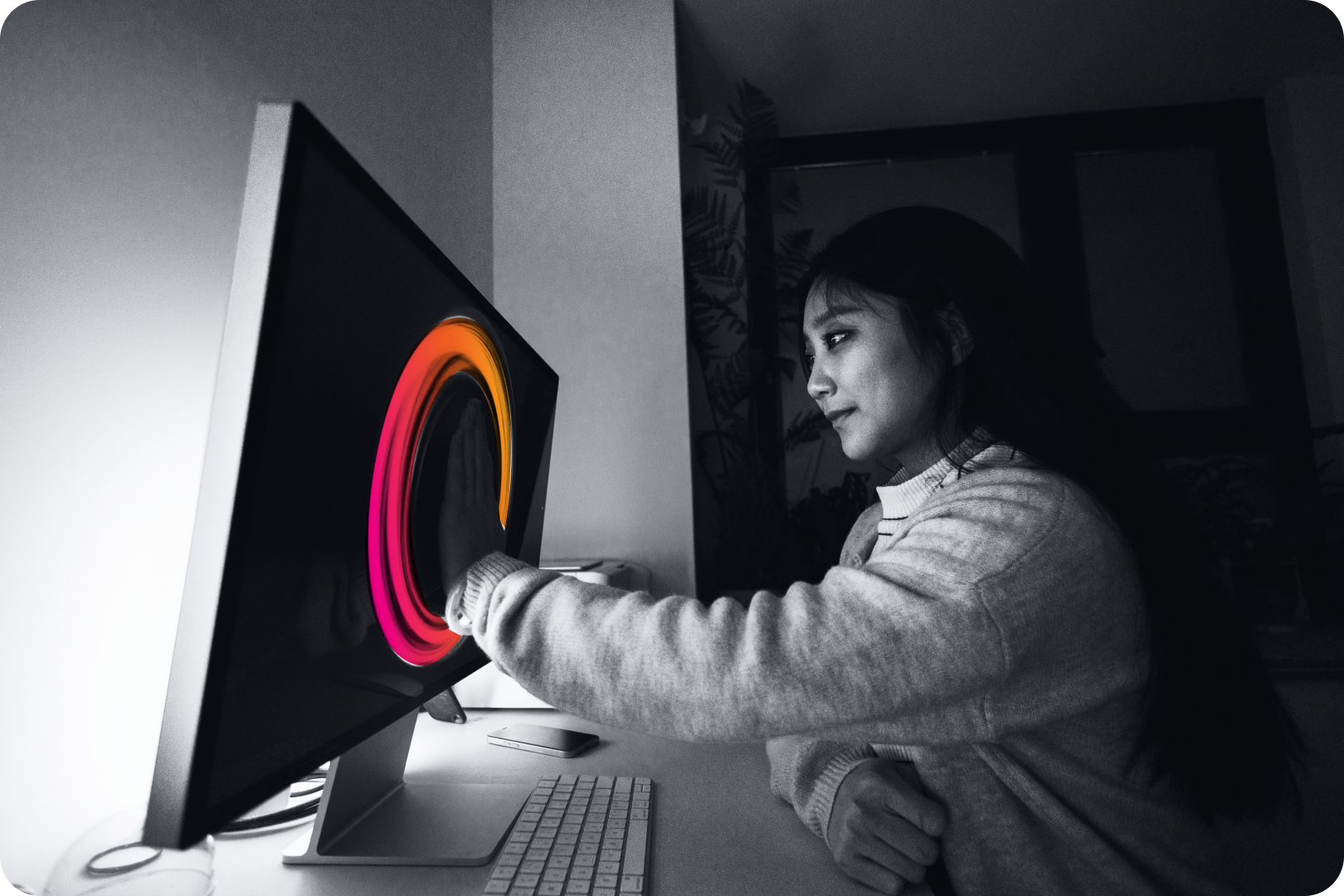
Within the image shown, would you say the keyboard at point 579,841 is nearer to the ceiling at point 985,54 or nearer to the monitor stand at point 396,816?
the monitor stand at point 396,816

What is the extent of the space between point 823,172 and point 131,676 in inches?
109

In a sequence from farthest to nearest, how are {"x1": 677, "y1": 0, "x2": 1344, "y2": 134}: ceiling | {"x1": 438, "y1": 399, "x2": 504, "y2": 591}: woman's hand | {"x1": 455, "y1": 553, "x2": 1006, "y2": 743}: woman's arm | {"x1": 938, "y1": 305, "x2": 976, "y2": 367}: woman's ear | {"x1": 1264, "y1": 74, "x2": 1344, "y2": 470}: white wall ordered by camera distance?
{"x1": 1264, "y1": 74, "x2": 1344, "y2": 470}: white wall
{"x1": 677, "y1": 0, "x2": 1344, "y2": 134}: ceiling
{"x1": 938, "y1": 305, "x2": 976, "y2": 367}: woman's ear
{"x1": 438, "y1": 399, "x2": 504, "y2": 591}: woman's hand
{"x1": 455, "y1": 553, "x2": 1006, "y2": 743}: woman's arm

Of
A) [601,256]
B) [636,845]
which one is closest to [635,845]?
[636,845]

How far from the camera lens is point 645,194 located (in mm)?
1817

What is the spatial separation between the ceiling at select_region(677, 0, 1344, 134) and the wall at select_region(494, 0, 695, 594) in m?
0.41

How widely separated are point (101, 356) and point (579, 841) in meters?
0.62

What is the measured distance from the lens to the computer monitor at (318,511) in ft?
1.25

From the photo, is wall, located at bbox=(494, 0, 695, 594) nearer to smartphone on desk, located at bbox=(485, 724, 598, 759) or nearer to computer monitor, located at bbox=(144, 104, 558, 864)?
smartphone on desk, located at bbox=(485, 724, 598, 759)

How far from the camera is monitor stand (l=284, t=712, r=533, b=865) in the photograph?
2.00 ft

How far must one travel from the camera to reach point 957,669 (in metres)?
0.52

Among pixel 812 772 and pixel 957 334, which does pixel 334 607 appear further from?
pixel 957 334

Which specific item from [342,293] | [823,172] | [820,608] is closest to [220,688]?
[342,293]

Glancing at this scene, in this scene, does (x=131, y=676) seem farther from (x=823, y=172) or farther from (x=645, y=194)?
(x=823, y=172)

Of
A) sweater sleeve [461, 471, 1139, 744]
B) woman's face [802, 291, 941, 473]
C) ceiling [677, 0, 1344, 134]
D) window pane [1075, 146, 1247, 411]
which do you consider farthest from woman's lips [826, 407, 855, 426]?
window pane [1075, 146, 1247, 411]
